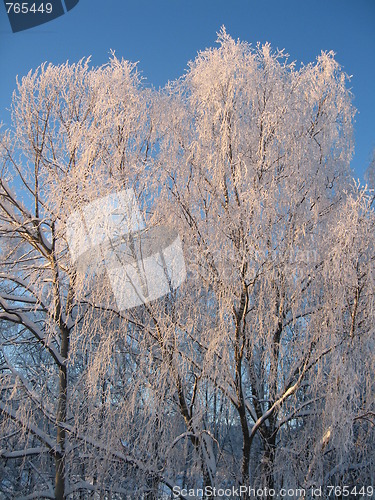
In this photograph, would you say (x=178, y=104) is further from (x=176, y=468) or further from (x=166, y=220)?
(x=176, y=468)

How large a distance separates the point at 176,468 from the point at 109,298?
204 centimetres

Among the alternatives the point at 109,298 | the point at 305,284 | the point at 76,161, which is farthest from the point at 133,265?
the point at 305,284

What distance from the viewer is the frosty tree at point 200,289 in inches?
159

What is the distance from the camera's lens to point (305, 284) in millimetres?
4668

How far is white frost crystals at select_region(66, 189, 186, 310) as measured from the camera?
4.27 meters

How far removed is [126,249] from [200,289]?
3.15 ft

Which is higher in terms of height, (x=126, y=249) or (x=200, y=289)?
(x=126, y=249)

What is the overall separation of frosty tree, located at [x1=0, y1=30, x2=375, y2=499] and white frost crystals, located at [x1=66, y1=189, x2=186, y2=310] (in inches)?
3.4

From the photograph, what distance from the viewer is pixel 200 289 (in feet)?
15.3

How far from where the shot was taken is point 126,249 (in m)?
4.61

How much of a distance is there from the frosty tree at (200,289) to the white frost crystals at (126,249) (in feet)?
0.28

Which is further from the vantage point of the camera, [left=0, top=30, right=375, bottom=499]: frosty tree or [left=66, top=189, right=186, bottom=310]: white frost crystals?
[left=66, top=189, right=186, bottom=310]: white frost crystals

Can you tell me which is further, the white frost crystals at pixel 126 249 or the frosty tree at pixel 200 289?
the white frost crystals at pixel 126 249

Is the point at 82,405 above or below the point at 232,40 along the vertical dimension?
below
